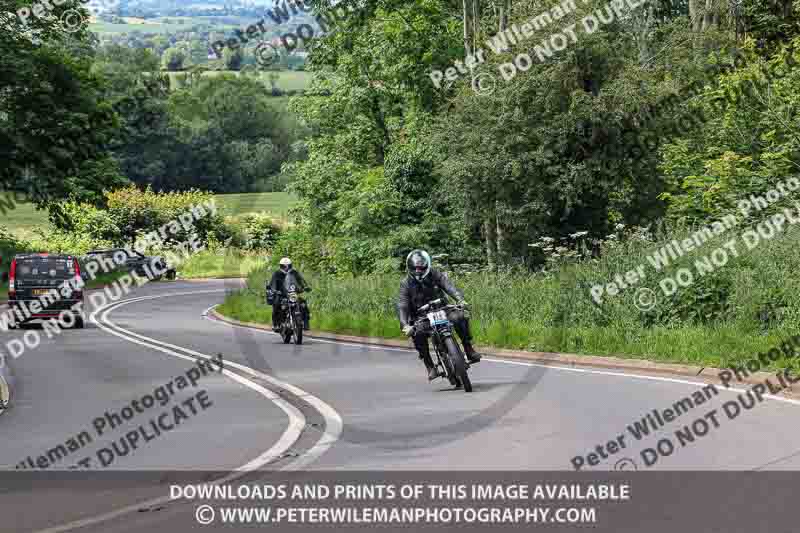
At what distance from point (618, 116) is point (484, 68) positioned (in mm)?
4863

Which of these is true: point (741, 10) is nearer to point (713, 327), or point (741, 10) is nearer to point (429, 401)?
point (713, 327)

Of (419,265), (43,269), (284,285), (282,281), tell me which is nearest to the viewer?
(419,265)

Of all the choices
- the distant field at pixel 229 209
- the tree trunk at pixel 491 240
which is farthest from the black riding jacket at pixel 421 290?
the distant field at pixel 229 209

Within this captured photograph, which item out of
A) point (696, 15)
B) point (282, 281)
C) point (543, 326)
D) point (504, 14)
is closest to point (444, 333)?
point (543, 326)

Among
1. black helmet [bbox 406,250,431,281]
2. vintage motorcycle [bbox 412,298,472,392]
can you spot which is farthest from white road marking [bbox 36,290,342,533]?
black helmet [bbox 406,250,431,281]

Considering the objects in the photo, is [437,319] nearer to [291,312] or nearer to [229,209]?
[291,312]

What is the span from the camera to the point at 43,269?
35.0 metres

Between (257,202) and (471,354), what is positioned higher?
(257,202)

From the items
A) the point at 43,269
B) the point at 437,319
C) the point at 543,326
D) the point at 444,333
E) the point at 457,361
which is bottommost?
the point at 543,326

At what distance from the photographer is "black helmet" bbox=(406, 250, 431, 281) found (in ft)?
51.8

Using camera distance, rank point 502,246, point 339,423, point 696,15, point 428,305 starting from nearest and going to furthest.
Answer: point 339,423, point 428,305, point 502,246, point 696,15

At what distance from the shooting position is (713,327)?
19.1 m

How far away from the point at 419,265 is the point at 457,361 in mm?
1286

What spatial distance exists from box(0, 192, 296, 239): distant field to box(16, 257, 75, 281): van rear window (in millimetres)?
39002
